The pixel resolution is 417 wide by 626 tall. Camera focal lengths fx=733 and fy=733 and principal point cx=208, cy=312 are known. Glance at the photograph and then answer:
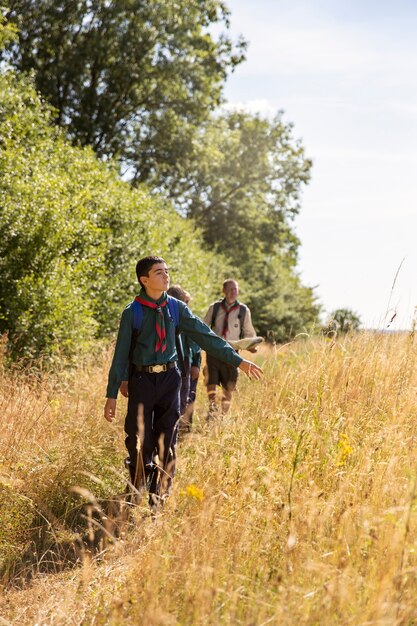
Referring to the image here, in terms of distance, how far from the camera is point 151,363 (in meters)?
5.61

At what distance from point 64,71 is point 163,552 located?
22622mm

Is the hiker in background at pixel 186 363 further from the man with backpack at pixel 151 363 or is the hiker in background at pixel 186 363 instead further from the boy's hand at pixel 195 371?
the man with backpack at pixel 151 363

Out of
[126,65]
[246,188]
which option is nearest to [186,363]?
[126,65]

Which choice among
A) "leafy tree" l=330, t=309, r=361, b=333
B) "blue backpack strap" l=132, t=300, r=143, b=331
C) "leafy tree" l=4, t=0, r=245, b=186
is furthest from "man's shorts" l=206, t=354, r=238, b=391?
"leafy tree" l=4, t=0, r=245, b=186

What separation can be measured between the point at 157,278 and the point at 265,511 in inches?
86.5

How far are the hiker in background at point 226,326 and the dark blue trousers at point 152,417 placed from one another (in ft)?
13.2

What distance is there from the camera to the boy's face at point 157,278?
18.2ft

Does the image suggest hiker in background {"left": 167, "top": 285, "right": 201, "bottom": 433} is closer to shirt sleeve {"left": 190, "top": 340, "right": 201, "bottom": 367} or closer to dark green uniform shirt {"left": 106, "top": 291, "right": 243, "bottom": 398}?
shirt sleeve {"left": 190, "top": 340, "right": 201, "bottom": 367}

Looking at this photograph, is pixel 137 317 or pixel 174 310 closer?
pixel 137 317

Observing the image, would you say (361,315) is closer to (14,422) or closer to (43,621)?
(14,422)

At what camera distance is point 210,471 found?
506 cm

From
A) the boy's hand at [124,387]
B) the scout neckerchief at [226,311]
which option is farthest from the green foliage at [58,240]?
the boy's hand at [124,387]

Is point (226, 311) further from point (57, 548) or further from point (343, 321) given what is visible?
point (57, 548)

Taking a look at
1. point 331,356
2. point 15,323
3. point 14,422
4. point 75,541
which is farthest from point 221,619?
point 15,323
